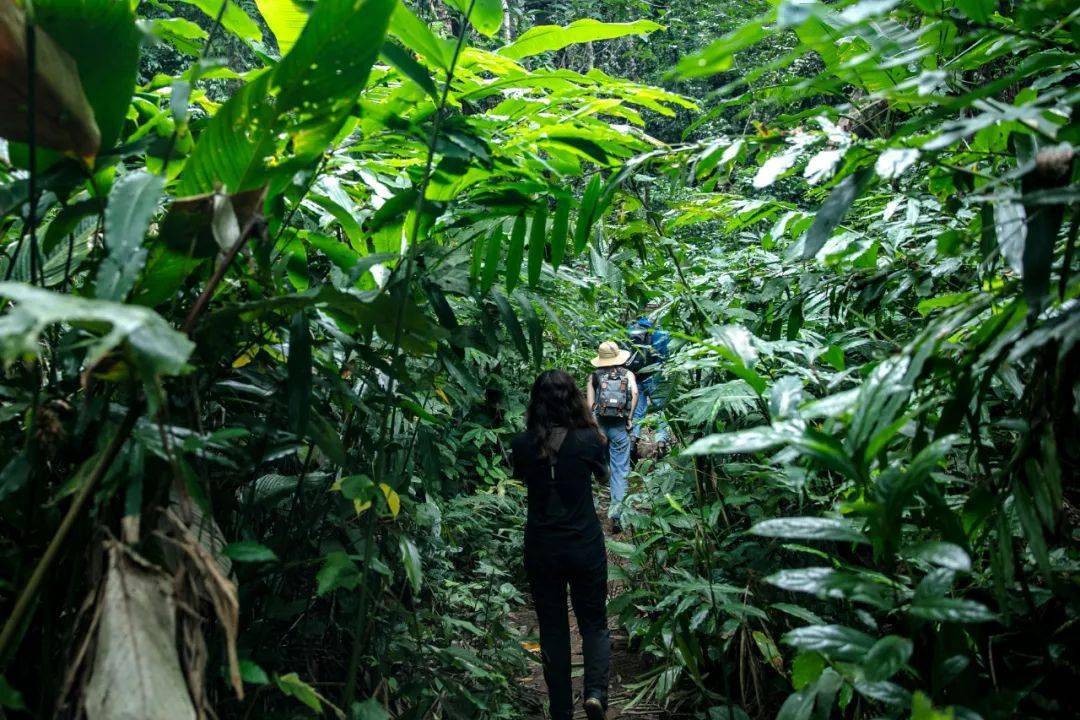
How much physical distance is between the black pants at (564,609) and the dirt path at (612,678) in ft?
0.83

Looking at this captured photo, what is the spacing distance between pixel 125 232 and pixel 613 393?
5997 millimetres

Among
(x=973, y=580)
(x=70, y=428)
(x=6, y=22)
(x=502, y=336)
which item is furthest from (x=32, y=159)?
(x=502, y=336)

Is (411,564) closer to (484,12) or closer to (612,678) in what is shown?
(484,12)

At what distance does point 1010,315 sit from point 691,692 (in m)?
3.14

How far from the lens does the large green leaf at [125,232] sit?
104 cm

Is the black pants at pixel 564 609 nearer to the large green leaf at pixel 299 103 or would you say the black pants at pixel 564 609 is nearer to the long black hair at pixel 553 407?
the long black hair at pixel 553 407

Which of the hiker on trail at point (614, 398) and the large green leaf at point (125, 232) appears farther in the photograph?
the hiker on trail at point (614, 398)

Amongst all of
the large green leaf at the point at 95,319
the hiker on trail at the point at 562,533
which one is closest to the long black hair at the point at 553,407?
the hiker on trail at the point at 562,533

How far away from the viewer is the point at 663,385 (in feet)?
13.0

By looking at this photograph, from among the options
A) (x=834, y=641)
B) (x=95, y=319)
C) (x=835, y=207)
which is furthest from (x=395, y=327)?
(x=834, y=641)

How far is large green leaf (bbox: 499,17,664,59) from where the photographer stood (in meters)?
1.77

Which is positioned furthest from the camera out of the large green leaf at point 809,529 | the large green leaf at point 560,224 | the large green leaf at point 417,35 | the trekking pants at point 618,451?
the trekking pants at point 618,451

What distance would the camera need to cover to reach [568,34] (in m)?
1.85

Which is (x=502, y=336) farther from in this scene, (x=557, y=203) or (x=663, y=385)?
(x=557, y=203)
